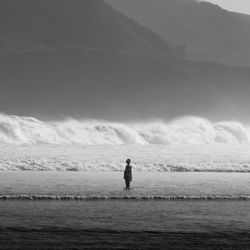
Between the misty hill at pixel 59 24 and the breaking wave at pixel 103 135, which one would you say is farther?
the misty hill at pixel 59 24

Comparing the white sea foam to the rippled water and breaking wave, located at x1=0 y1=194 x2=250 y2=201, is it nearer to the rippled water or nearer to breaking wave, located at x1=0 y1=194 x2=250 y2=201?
the rippled water

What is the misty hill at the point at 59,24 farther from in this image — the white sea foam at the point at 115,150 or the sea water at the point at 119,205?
the sea water at the point at 119,205

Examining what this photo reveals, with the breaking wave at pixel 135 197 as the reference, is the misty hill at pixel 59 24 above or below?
above

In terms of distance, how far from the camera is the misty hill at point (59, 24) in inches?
7510

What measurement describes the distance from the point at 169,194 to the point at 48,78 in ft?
492

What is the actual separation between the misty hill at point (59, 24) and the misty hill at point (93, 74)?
0.92ft

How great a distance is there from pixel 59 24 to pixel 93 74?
80.5 feet

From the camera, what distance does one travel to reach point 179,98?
17138cm

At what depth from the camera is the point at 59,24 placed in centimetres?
19825

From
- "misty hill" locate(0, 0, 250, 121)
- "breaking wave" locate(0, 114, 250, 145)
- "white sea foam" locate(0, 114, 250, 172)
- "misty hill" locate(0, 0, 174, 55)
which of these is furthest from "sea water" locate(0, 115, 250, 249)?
"misty hill" locate(0, 0, 174, 55)

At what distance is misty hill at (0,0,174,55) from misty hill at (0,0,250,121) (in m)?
0.28

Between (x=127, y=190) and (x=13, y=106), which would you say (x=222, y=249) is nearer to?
(x=127, y=190)

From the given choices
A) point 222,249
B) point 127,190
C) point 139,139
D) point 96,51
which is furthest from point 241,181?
point 96,51

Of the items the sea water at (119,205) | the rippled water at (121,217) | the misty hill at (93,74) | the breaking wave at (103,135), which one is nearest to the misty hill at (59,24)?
the misty hill at (93,74)
